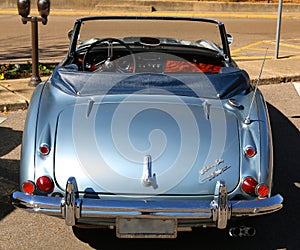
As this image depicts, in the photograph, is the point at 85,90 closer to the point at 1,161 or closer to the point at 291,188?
the point at 1,161

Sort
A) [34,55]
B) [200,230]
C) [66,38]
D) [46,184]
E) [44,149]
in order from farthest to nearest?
[66,38] < [34,55] < [200,230] < [44,149] < [46,184]

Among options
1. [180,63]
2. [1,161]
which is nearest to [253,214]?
[180,63]

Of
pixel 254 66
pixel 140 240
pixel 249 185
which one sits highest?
pixel 249 185

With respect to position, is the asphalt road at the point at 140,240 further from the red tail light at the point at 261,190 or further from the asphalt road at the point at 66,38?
the asphalt road at the point at 66,38

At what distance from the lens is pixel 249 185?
3309 mm

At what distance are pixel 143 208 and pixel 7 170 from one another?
7.08 feet

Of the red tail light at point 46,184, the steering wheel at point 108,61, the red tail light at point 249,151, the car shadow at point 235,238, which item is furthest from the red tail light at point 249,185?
the steering wheel at point 108,61

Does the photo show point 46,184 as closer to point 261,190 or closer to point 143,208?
point 143,208

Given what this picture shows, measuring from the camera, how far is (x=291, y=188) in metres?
4.66

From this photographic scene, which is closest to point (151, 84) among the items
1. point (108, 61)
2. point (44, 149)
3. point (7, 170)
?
point (108, 61)

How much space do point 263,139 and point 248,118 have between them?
0.63ft

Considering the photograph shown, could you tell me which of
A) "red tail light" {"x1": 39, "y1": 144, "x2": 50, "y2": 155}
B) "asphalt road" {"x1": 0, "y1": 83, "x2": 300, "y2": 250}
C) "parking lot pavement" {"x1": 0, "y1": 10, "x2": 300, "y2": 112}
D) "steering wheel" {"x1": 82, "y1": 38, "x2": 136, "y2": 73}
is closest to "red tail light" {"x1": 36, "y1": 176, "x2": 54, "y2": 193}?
"red tail light" {"x1": 39, "y1": 144, "x2": 50, "y2": 155}

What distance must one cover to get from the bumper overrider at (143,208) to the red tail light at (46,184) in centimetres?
8

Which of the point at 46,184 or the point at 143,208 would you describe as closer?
A: the point at 143,208
